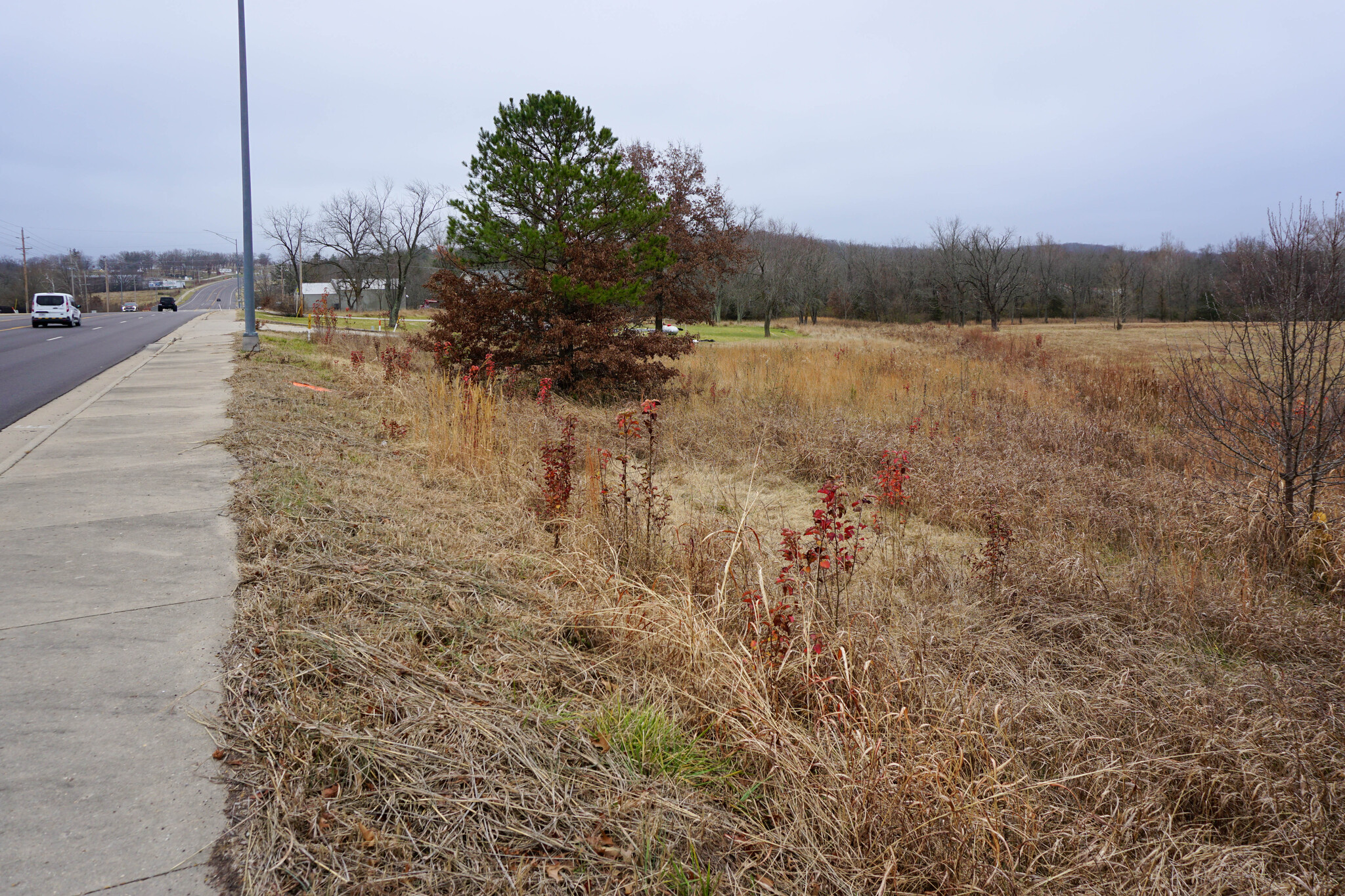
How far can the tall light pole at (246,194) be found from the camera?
48.1ft

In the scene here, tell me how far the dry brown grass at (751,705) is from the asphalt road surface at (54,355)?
6.66m

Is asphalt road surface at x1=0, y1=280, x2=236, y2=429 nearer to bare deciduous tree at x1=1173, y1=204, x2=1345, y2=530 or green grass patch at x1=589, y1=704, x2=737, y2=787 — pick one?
green grass patch at x1=589, y1=704, x2=737, y2=787

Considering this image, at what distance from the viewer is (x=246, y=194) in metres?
15.3

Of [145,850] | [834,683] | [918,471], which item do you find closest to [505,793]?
[145,850]

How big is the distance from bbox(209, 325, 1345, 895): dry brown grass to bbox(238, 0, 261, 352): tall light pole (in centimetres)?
1137

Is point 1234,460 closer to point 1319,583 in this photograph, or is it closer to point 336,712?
point 1319,583

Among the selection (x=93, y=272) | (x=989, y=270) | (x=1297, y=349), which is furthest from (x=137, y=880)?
(x=93, y=272)

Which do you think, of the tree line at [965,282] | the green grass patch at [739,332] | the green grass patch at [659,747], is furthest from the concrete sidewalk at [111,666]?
the tree line at [965,282]

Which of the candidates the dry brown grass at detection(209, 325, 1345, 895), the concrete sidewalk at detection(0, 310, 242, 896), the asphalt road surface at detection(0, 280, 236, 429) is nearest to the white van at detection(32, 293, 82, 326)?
the asphalt road surface at detection(0, 280, 236, 429)

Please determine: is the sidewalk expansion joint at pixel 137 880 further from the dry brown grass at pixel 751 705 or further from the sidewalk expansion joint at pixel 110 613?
the sidewalk expansion joint at pixel 110 613

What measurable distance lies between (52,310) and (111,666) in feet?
126

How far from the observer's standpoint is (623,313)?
12.7 m

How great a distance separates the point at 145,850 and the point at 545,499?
147 inches

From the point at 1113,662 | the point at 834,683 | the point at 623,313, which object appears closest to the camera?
the point at 834,683
